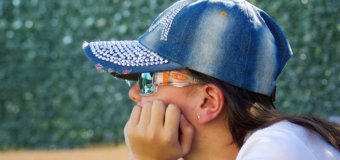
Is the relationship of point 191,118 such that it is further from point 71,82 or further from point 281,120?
point 71,82

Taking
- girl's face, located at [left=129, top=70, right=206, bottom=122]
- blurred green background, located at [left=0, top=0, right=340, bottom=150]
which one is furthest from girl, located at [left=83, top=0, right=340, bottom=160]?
blurred green background, located at [left=0, top=0, right=340, bottom=150]

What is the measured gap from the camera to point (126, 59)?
3105 mm

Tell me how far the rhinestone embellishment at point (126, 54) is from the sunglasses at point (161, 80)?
0.20 feet

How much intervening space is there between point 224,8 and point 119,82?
666 cm

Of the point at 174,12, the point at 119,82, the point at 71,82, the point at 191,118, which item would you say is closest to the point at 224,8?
the point at 174,12

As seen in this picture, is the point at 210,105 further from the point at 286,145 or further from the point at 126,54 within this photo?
the point at 286,145

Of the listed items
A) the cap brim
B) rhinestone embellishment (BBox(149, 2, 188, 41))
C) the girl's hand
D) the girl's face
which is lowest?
the girl's hand

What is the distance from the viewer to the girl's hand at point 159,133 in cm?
297

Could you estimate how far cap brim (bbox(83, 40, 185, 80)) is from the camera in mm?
3027

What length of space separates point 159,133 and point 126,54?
366mm

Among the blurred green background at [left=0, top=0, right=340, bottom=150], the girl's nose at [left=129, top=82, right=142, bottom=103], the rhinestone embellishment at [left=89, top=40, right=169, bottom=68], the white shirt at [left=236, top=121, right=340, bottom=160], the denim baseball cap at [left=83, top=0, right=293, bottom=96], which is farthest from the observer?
the blurred green background at [left=0, top=0, right=340, bottom=150]

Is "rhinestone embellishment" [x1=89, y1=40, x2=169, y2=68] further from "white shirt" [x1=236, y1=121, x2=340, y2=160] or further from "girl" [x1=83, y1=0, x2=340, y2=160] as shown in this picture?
"white shirt" [x1=236, y1=121, x2=340, y2=160]

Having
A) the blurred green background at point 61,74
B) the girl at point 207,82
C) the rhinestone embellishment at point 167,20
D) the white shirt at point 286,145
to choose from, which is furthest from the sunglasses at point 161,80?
the blurred green background at point 61,74

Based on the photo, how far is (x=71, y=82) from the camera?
1015 centimetres
